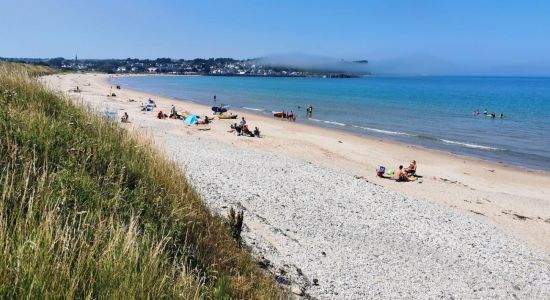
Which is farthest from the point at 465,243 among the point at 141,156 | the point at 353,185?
the point at 141,156

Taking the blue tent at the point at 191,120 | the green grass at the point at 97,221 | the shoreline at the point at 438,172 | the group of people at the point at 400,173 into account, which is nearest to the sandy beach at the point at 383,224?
the shoreline at the point at 438,172

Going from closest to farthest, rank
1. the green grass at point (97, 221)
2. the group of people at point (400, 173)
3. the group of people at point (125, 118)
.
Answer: the green grass at point (97, 221)
the group of people at point (125, 118)
the group of people at point (400, 173)

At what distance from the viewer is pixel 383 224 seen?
1134 centimetres

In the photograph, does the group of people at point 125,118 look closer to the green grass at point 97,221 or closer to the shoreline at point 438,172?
the shoreline at point 438,172

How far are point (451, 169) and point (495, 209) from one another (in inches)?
273

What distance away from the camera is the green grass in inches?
106

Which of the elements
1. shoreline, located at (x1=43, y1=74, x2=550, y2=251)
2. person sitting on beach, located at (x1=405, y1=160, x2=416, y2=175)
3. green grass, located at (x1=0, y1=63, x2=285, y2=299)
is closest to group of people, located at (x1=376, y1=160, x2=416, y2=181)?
person sitting on beach, located at (x1=405, y1=160, x2=416, y2=175)

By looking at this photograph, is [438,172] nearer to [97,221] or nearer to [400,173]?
[400,173]

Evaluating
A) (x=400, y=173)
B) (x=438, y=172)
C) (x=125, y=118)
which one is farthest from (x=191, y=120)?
(x=438, y=172)

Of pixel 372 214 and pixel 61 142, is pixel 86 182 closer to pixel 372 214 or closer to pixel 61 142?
pixel 61 142

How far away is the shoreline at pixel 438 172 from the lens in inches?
567

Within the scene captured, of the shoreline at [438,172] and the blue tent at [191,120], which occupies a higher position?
the blue tent at [191,120]

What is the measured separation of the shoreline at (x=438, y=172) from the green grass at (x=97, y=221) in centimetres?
845

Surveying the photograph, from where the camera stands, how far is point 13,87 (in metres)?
7.21
